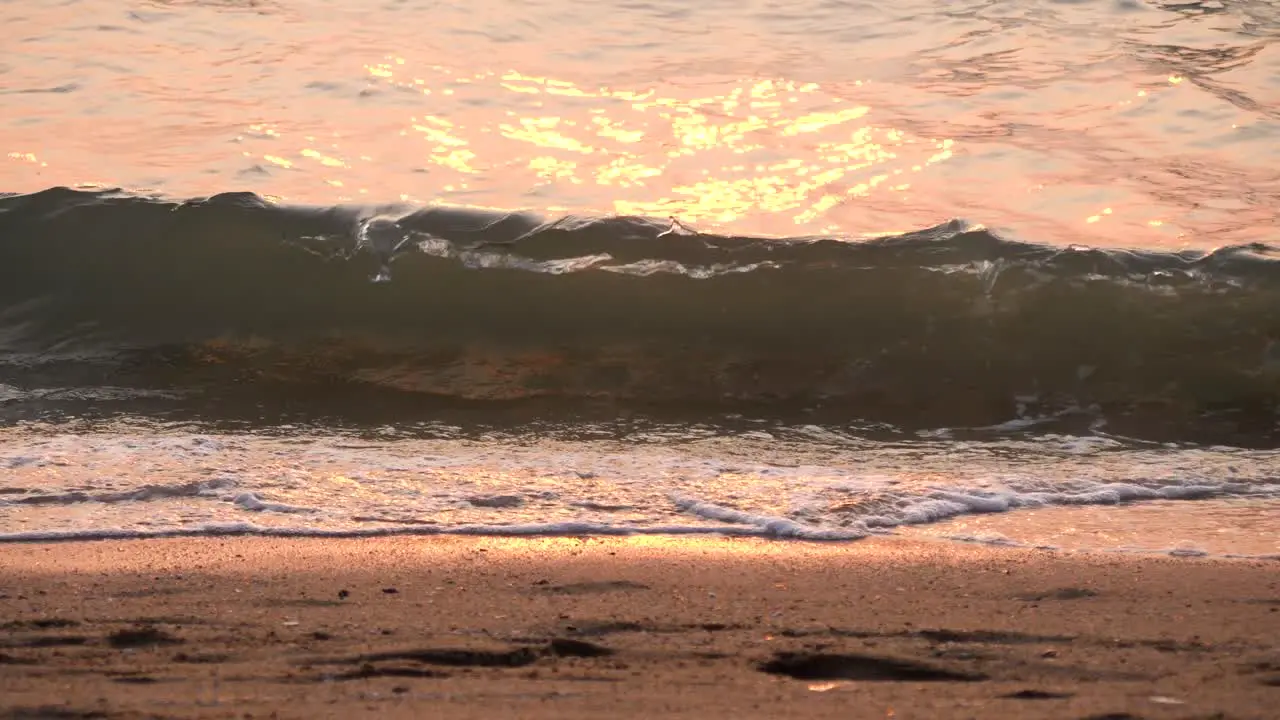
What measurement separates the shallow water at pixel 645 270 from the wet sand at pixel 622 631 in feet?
1.37

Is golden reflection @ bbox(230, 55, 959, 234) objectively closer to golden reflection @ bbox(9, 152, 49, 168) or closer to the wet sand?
golden reflection @ bbox(9, 152, 49, 168)

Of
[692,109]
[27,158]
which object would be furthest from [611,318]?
[27,158]

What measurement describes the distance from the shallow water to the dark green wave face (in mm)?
25

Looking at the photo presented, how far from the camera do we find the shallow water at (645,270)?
15.3 ft

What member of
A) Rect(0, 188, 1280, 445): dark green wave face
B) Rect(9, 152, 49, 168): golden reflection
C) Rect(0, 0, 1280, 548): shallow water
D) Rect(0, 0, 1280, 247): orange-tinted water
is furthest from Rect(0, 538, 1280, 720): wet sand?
Rect(9, 152, 49, 168): golden reflection

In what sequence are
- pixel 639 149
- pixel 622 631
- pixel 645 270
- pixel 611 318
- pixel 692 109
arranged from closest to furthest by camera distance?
1. pixel 622 631
2. pixel 611 318
3. pixel 645 270
4. pixel 639 149
5. pixel 692 109

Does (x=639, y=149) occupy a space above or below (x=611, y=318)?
above

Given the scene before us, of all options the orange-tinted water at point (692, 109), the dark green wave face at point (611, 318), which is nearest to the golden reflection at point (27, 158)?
the orange-tinted water at point (692, 109)

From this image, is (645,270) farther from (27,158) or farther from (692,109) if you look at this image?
(27,158)

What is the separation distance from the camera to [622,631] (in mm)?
2900

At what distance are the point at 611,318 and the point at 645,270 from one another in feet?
1.19

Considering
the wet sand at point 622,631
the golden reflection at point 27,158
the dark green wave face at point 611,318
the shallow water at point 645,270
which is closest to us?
the wet sand at point 622,631

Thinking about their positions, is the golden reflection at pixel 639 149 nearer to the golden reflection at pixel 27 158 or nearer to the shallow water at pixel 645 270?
the shallow water at pixel 645 270

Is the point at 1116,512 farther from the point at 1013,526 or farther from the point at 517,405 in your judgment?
the point at 517,405
